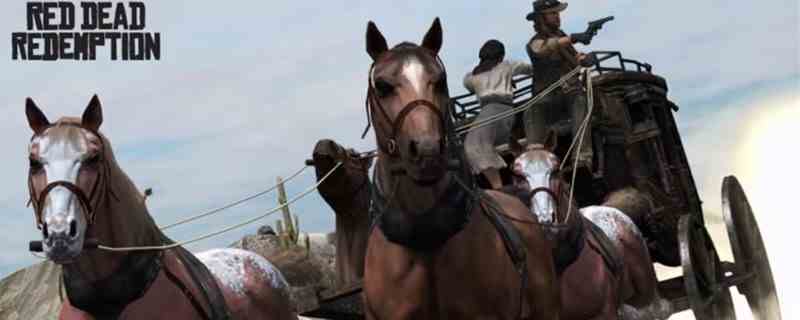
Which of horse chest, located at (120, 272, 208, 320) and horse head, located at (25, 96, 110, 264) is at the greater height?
horse head, located at (25, 96, 110, 264)

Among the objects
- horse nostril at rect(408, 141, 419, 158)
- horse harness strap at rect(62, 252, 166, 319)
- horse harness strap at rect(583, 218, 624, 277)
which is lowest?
horse harness strap at rect(583, 218, 624, 277)

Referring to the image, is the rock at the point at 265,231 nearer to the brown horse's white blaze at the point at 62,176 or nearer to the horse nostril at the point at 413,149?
the brown horse's white blaze at the point at 62,176

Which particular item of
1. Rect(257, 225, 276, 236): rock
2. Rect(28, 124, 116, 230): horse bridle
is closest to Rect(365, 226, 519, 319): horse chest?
Rect(28, 124, 116, 230): horse bridle

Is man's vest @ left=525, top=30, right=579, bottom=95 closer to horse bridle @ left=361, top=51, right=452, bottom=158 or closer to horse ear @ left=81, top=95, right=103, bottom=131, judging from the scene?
horse bridle @ left=361, top=51, right=452, bottom=158

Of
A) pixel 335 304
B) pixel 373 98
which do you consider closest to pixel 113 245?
pixel 373 98

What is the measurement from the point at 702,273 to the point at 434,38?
6237 mm

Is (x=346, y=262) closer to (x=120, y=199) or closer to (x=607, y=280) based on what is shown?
(x=607, y=280)

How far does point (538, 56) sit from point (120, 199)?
5.70 meters

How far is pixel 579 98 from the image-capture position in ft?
36.0

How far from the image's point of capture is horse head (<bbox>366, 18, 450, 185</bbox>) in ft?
17.5

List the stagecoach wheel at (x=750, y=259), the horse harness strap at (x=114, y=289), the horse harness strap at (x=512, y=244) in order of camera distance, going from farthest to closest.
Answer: the stagecoach wheel at (x=750, y=259) < the horse harness strap at (x=512, y=244) < the horse harness strap at (x=114, y=289)

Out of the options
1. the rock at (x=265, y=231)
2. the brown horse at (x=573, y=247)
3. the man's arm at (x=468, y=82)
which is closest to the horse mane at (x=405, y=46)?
the brown horse at (x=573, y=247)

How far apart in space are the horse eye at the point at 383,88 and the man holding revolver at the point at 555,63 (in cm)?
510

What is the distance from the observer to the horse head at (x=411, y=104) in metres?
5.33
